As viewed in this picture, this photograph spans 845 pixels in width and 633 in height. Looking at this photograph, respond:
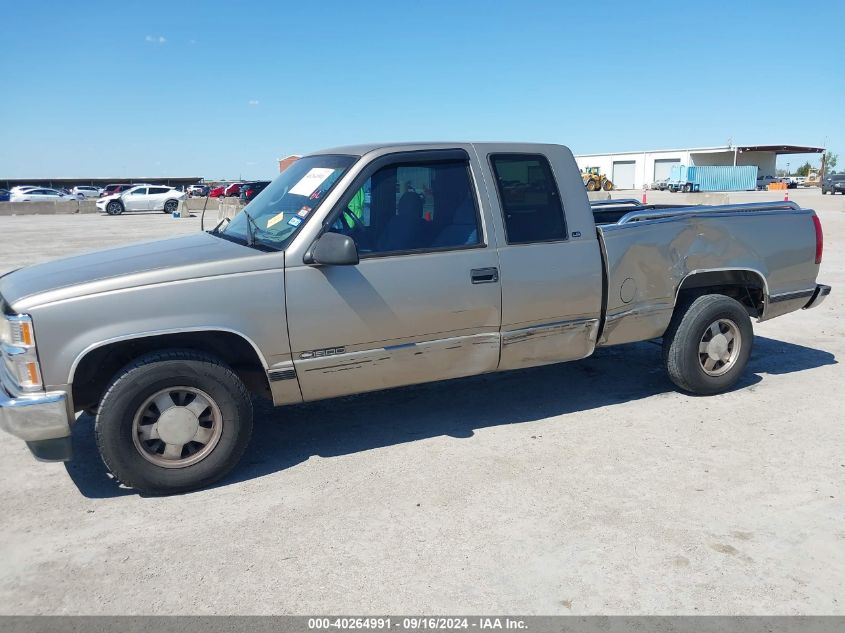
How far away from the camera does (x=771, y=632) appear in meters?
2.77

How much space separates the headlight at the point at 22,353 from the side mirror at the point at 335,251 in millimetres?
1560

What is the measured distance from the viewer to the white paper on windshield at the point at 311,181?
14.5ft

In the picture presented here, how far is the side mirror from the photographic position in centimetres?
393

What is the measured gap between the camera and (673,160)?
7675 centimetres

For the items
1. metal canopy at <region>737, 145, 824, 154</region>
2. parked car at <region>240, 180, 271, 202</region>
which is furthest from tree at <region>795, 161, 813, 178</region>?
parked car at <region>240, 180, 271, 202</region>

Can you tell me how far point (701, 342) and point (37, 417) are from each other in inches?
183

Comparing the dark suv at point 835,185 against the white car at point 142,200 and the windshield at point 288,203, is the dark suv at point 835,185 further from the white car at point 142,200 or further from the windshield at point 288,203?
the windshield at point 288,203

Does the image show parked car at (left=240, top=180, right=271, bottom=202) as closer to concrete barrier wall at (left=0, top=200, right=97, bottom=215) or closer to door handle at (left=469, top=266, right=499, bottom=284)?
concrete barrier wall at (left=0, top=200, right=97, bottom=215)

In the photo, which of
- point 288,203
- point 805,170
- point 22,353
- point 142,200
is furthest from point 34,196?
point 805,170

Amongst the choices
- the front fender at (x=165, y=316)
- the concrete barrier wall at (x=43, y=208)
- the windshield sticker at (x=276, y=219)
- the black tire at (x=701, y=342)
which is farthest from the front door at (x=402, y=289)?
the concrete barrier wall at (x=43, y=208)

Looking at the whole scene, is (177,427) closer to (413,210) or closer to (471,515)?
(471,515)

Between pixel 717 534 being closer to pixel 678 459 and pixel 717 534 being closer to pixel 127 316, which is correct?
pixel 678 459

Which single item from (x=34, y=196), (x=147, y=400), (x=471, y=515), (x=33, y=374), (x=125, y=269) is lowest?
(x=471, y=515)

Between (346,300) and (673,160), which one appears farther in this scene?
(673,160)
